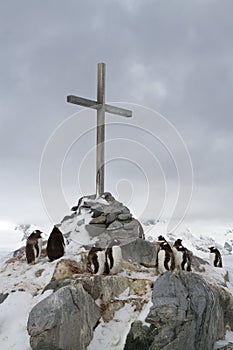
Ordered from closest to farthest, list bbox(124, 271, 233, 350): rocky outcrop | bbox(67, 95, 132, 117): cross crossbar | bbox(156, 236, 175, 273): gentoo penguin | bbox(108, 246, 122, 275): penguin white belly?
bbox(124, 271, 233, 350): rocky outcrop
bbox(108, 246, 122, 275): penguin white belly
bbox(156, 236, 175, 273): gentoo penguin
bbox(67, 95, 132, 117): cross crossbar

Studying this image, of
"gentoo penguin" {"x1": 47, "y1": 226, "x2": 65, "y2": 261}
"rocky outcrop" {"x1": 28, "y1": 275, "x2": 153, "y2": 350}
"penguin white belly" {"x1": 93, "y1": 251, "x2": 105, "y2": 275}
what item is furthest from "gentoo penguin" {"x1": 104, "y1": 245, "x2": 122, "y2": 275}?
"gentoo penguin" {"x1": 47, "y1": 226, "x2": 65, "y2": 261}

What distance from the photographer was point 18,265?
14562 millimetres

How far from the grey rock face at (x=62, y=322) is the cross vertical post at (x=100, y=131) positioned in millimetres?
6901

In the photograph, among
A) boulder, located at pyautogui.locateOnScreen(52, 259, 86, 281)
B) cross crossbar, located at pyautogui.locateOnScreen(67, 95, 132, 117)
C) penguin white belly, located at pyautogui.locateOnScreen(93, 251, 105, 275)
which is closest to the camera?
boulder, located at pyautogui.locateOnScreen(52, 259, 86, 281)

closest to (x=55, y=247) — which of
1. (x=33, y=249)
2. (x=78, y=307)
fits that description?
(x=33, y=249)

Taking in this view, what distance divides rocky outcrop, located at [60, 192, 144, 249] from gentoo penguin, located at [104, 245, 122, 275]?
7.11 ft

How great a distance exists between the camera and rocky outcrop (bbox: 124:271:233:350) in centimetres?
1010

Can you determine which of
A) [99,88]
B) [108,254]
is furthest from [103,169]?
[108,254]

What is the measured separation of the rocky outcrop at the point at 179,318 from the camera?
10.1 metres

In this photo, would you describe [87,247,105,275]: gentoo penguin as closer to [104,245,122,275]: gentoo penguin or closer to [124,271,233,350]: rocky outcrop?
[104,245,122,275]: gentoo penguin

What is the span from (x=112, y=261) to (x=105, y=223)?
3464 millimetres

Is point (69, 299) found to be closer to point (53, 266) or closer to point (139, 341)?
point (139, 341)

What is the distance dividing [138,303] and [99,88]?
9243 mm

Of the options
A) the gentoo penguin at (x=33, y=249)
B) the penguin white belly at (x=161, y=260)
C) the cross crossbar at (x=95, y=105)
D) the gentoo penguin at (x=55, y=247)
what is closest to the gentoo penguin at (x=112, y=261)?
the penguin white belly at (x=161, y=260)
